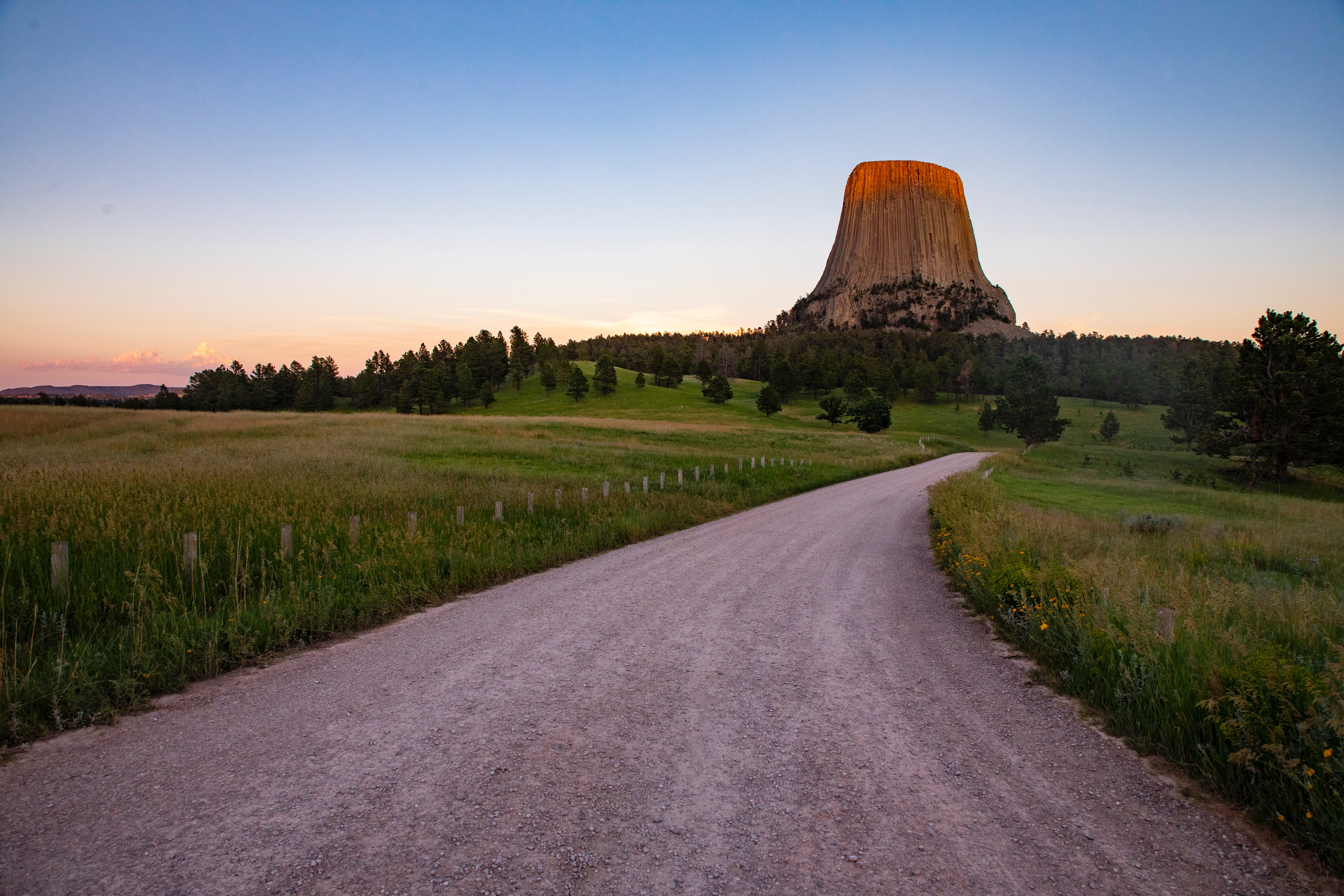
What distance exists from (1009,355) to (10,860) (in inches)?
5762

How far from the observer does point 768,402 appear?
88.6 metres

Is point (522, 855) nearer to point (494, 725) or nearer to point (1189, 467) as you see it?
point (494, 725)

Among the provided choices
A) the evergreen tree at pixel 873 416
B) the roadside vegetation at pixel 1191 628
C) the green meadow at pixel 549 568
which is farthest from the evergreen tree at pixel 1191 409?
the roadside vegetation at pixel 1191 628

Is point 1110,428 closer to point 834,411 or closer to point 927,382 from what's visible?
point 834,411

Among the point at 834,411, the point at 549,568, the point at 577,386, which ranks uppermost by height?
the point at 577,386

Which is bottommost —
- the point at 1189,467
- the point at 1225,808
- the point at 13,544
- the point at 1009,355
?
the point at 1189,467

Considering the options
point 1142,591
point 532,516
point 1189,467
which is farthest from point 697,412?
point 1142,591

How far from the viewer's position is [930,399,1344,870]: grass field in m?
3.91

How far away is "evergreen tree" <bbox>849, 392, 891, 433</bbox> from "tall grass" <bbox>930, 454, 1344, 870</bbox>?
220 ft

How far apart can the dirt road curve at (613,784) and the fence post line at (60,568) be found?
120 inches

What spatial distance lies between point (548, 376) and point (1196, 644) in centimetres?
10496

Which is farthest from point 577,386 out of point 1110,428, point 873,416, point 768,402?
point 1110,428

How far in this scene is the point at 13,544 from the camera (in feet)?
26.8

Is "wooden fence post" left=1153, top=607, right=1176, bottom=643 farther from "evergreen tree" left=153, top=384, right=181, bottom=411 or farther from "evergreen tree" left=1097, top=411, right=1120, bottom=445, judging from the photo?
"evergreen tree" left=153, top=384, right=181, bottom=411
